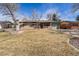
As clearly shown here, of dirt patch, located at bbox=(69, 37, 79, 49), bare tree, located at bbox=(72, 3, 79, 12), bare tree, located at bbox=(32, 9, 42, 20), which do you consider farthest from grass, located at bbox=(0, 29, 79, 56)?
bare tree, located at bbox=(72, 3, 79, 12)

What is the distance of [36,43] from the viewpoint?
2.22 meters

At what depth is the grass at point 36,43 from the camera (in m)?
2.19

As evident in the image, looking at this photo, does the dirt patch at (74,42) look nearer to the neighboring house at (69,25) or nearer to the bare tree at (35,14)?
the neighboring house at (69,25)

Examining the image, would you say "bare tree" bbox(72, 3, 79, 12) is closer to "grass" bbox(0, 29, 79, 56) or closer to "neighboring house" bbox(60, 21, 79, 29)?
"neighboring house" bbox(60, 21, 79, 29)

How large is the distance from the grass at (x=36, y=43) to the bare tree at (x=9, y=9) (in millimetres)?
200

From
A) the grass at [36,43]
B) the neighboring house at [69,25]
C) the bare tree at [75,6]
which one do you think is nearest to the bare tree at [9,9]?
the grass at [36,43]

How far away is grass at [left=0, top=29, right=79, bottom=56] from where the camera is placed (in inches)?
86.2

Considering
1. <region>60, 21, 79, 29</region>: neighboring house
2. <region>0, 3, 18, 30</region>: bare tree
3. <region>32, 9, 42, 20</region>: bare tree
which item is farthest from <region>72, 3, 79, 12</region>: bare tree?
<region>0, 3, 18, 30</region>: bare tree

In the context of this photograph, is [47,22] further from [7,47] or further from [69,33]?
[7,47]

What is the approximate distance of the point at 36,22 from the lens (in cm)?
223

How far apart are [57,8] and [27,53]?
0.63 m

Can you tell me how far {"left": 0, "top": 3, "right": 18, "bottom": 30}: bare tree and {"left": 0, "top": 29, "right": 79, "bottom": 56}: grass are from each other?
0.66 feet

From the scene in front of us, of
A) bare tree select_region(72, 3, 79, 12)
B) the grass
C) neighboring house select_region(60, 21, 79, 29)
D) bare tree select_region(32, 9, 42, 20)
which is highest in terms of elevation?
bare tree select_region(72, 3, 79, 12)

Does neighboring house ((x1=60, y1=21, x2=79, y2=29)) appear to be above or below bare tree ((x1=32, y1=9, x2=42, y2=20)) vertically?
below
